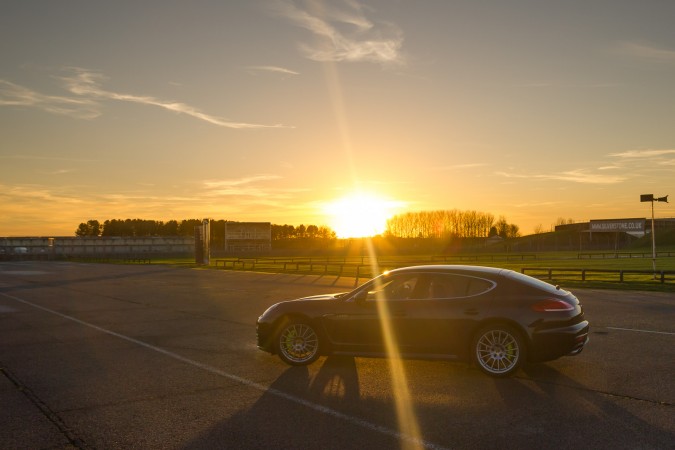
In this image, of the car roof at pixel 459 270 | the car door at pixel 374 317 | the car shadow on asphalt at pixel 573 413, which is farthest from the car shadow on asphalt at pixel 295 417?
the car roof at pixel 459 270

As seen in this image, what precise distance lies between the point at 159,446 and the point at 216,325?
8.27 meters

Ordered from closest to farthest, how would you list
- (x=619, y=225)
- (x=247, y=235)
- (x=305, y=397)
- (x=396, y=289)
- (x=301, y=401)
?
(x=301, y=401) → (x=305, y=397) → (x=396, y=289) → (x=619, y=225) → (x=247, y=235)

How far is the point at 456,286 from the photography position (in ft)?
27.2

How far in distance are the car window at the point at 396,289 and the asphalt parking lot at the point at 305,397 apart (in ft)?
3.42

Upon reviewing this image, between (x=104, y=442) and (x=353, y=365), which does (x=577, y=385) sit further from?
(x=104, y=442)

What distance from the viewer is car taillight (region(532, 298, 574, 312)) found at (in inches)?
307

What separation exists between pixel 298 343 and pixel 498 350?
9.45ft

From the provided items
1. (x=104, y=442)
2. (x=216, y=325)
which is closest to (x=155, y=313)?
(x=216, y=325)

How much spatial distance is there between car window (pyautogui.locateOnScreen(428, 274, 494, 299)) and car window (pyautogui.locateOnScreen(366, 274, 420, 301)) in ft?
0.82

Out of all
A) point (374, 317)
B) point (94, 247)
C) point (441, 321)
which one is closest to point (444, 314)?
point (441, 321)

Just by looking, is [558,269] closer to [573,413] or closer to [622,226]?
[573,413]

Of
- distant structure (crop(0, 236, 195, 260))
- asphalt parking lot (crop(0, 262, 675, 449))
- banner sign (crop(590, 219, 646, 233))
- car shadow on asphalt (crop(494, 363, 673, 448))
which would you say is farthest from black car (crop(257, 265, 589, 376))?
banner sign (crop(590, 219, 646, 233))

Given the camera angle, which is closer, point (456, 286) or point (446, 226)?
point (456, 286)

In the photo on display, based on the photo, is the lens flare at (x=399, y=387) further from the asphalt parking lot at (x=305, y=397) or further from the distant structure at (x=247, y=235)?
the distant structure at (x=247, y=235)
